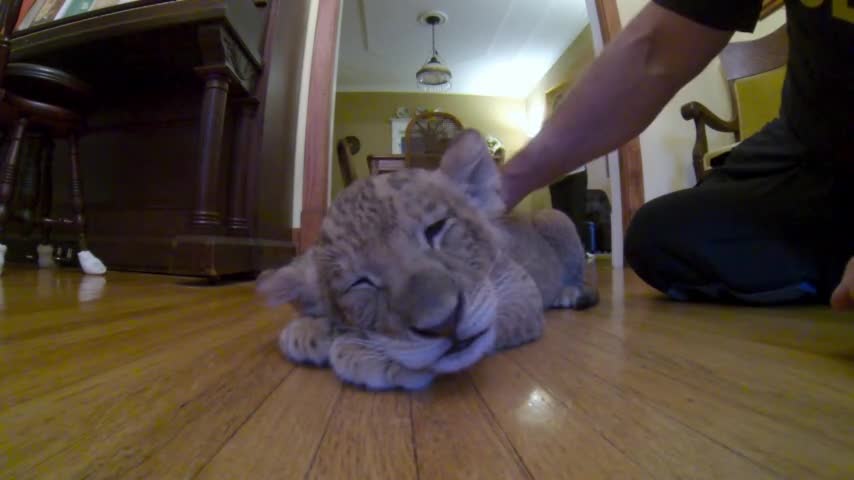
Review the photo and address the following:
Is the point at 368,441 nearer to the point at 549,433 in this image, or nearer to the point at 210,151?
the point at 549,433

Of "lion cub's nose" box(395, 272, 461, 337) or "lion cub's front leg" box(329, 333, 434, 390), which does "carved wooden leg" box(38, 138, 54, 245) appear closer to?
"lion cub's front leg" box(329, 333, 434, 390)

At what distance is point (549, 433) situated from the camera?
519mm

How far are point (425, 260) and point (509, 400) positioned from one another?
0.89ft

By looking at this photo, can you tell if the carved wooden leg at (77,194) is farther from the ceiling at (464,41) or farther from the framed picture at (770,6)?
the framed picture at (770,6)

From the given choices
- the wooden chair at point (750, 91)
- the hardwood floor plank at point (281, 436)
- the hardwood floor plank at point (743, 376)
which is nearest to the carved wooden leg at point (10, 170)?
the hardwood floor plank at point (281, 436)

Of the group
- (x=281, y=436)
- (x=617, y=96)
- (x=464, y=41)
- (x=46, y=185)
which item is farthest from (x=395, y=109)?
(x=281, y=436)

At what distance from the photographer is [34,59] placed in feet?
9.73

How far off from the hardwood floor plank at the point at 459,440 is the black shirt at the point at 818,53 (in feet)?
3.68

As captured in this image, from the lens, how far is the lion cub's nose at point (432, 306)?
2.00ft

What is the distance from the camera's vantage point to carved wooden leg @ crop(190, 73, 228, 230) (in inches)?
96.7

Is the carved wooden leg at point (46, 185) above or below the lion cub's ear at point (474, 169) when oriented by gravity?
above

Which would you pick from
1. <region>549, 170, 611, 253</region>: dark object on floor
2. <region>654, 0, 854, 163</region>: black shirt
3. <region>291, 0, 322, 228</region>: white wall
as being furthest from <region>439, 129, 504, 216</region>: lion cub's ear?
<region>549, 170, 611, 253</region>: dark object on floor

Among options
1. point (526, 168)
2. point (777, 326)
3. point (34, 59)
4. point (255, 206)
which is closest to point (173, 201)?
point (255, 206)

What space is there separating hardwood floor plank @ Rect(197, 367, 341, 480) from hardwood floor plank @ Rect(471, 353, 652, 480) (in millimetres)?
249
